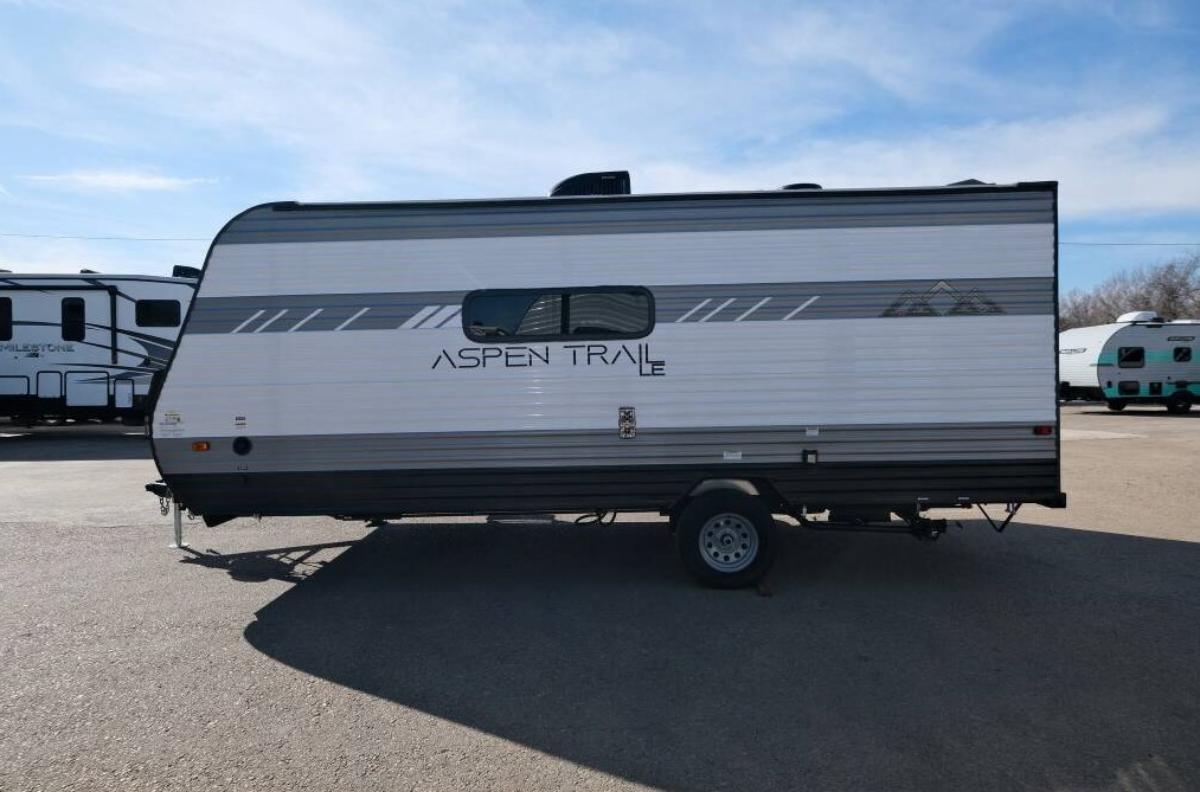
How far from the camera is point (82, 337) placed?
53.6 feet

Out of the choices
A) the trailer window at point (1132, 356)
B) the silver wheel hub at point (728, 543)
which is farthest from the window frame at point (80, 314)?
the trailer window at point (1132, 356)

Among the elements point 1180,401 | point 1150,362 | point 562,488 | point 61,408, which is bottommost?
point 562,488

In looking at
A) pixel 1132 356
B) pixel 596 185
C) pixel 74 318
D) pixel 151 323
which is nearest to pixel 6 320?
pixel 74 318

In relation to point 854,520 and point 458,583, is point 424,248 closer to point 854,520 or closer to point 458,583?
point 458,583

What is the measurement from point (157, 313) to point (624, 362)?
14740 mm

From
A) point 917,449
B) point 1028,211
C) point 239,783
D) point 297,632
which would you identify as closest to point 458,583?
point 297,632

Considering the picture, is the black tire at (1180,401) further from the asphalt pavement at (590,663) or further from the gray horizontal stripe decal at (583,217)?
the gray horizontal stripe decal at (583,217)

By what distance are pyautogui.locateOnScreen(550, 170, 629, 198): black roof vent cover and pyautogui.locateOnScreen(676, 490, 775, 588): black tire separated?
3033mm

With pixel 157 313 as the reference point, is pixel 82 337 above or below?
below

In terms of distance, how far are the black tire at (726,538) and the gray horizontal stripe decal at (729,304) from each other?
1.54 metres

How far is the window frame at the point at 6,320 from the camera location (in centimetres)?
1641

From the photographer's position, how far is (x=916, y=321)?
6.01 metres

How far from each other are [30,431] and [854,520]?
2219 centimetres

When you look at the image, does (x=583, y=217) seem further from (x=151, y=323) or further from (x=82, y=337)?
(x=82, y=337)
